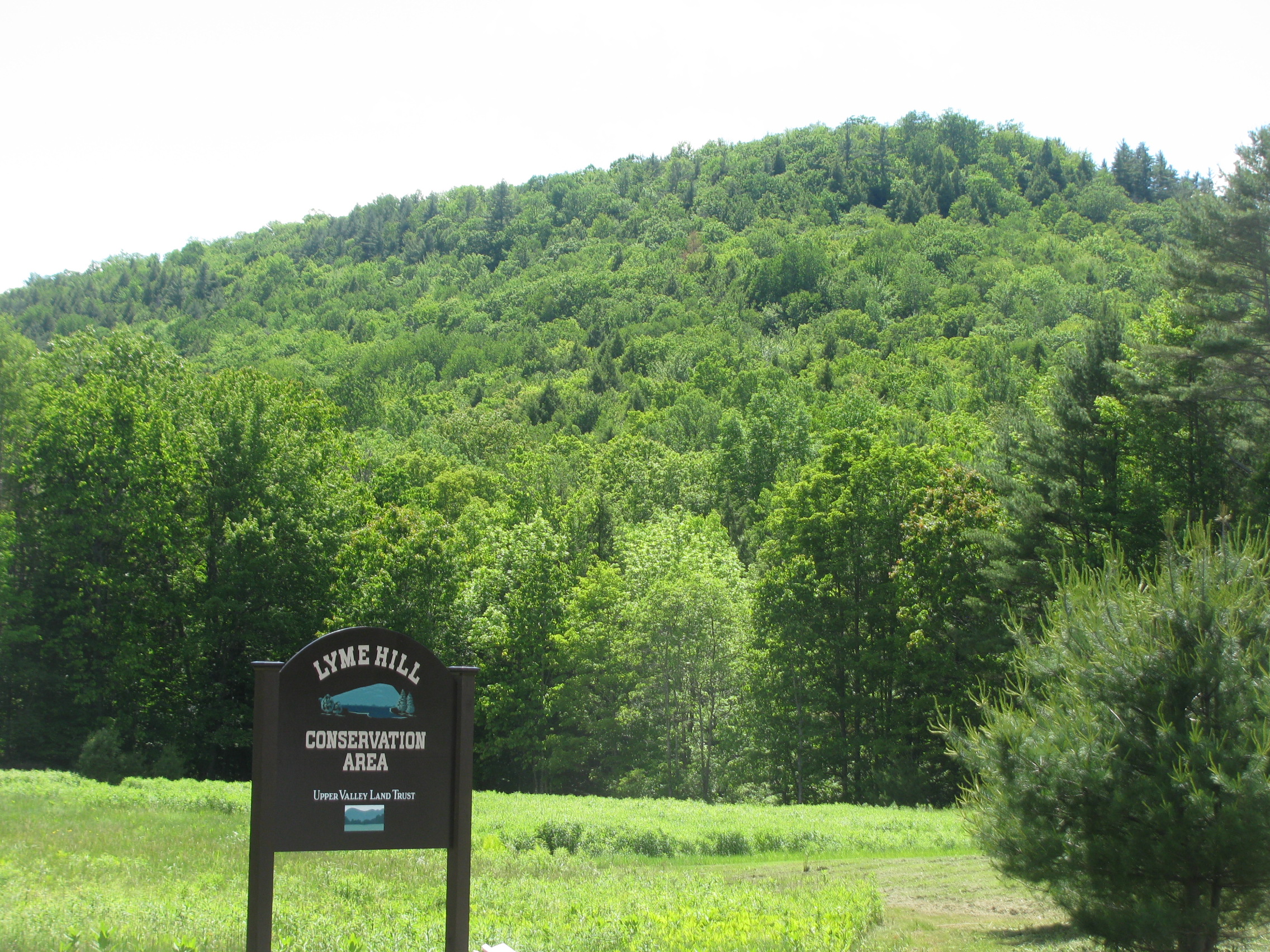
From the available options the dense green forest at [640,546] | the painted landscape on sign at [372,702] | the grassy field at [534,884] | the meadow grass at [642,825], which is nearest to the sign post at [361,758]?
the painted landscape on sign at [372,702]

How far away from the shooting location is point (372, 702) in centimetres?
786

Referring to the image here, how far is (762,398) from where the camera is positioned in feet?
259

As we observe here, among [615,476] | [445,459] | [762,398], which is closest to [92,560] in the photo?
[445,459]

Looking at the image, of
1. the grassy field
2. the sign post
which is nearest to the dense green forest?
the grassy field

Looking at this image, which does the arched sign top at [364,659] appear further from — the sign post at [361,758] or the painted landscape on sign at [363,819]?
the painted landscape on sign at [363,819]

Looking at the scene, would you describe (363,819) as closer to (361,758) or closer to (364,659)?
(361,758)

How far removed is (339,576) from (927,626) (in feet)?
75.2

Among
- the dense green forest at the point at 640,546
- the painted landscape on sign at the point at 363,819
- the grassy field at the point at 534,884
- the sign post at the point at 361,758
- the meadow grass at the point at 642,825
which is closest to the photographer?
the sign post at the point at 361,758

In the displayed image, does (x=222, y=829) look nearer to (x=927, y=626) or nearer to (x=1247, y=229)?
(x=927, y=626)

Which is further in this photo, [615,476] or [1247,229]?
[615,476]

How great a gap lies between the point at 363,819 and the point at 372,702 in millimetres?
859

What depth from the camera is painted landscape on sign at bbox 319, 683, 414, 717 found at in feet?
25.2

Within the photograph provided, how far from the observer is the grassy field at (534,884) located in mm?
10133

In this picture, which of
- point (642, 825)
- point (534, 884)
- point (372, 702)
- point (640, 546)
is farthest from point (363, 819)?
point (640, 546)
